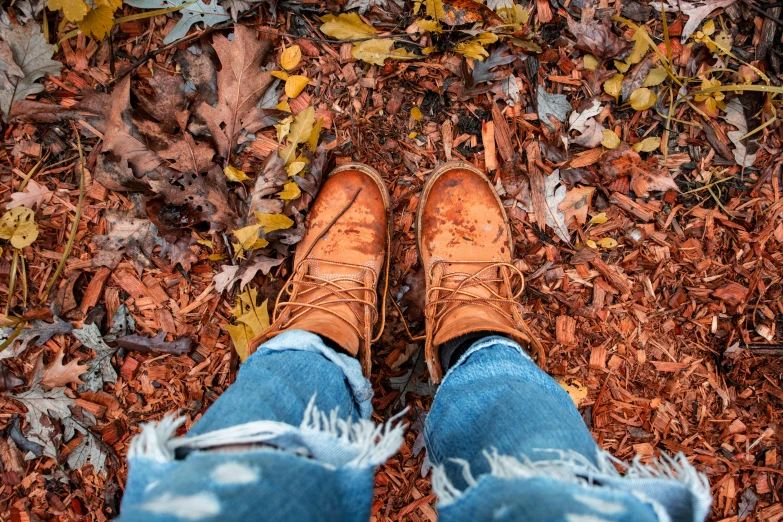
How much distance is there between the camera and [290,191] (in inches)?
80.9

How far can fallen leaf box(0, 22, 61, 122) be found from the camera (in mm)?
2000

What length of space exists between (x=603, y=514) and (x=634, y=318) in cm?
141

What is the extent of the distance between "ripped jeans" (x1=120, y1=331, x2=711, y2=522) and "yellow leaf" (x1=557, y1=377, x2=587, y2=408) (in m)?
0.61

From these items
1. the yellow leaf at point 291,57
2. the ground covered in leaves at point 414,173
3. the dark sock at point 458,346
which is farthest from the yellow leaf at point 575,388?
the yellow leaf at point 291,57

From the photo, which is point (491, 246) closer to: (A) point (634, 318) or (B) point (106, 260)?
(A) point (634, 318)

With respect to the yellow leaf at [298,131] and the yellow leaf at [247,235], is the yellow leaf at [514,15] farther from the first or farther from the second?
the yellow leaf at [247,235]

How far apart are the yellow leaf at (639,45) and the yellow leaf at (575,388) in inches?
58.8

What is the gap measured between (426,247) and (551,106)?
0.87 metres

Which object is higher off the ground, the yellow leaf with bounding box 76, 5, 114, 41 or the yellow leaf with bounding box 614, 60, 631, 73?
the yellow leaf with bounding box 76, 5, 114, 41

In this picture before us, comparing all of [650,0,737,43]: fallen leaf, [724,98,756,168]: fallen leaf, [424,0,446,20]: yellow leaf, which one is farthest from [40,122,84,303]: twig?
[724,98,756,168]: fallen leaf

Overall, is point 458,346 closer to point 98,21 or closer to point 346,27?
point 346,27

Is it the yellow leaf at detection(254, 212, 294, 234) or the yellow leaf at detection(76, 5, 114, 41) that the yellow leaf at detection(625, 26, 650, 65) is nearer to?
the yellow leaf at detection(254, 212, 294, 234)

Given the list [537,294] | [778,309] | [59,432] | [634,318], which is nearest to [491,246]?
[537,294]

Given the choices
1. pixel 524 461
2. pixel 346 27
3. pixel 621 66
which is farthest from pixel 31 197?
pixel 621 66
